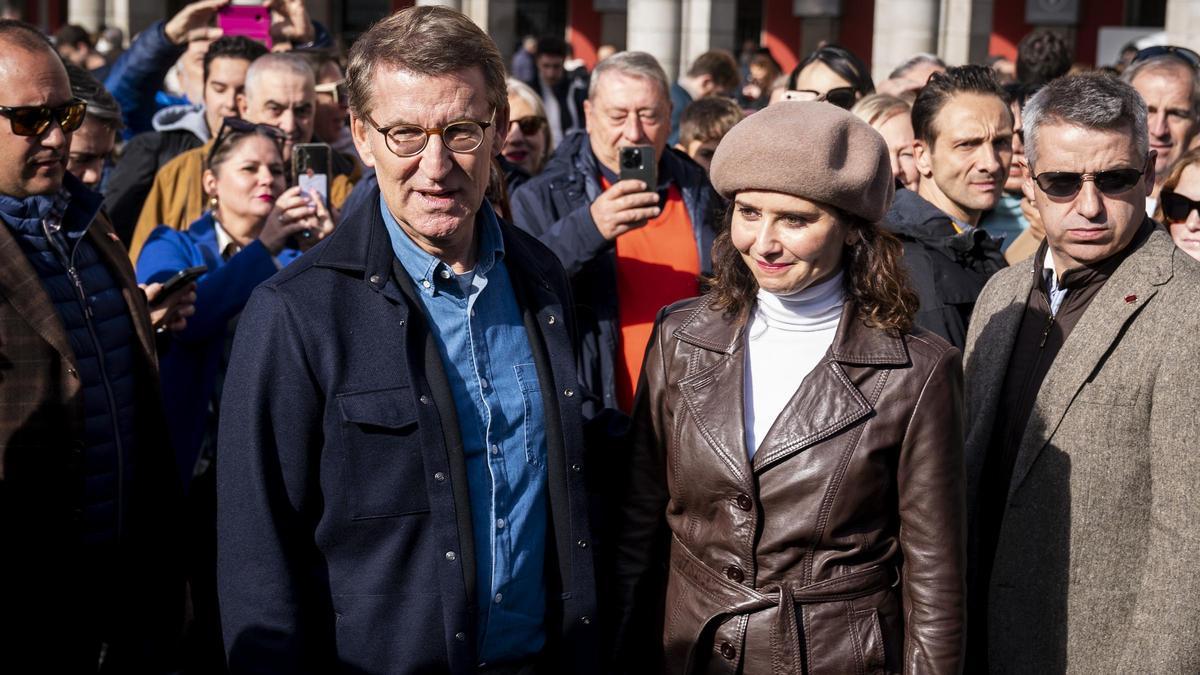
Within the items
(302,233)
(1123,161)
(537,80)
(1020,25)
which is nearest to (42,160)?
(302,233)

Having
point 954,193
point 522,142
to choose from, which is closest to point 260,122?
point 522,142

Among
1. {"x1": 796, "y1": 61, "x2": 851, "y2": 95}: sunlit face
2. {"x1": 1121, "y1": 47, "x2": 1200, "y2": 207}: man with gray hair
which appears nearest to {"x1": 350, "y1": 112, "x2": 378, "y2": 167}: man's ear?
{"x1": 796, "y1": 61, "x2": 851, "y2": 95}: sunlit face

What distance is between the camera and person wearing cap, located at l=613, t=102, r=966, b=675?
103 inches

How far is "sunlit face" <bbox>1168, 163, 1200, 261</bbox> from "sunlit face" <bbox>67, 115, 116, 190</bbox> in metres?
3.59

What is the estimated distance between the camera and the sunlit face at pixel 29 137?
129 inches

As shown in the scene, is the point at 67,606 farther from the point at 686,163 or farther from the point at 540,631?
the point at 686,163

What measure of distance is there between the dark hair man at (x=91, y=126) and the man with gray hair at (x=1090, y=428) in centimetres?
312

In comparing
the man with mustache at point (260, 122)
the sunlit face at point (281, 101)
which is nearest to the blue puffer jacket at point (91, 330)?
the man with mustache at point (260, 122)

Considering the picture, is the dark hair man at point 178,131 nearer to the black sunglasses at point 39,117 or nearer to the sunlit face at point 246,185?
the sunlit face at point 246,185

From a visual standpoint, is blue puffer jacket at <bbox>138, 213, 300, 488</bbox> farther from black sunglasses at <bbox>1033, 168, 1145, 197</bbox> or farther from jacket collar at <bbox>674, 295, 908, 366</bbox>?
black sunglasses at <bbox>1033, 168, 1145, 197</bbox>

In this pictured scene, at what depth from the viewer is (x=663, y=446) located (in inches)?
113

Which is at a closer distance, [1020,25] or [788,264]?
[788,264]

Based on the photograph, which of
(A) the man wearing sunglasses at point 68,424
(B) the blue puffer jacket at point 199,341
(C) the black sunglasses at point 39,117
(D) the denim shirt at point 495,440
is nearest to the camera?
(D) the denim shirt at point 495,440

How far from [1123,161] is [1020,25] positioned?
2344 cm
